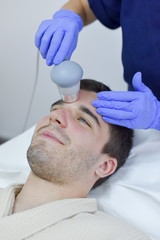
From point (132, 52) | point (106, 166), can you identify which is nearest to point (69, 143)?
point (106, 166)

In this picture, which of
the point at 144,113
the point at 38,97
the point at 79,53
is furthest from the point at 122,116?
the point at 38,97

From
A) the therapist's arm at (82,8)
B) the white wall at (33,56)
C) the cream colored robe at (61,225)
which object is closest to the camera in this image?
the cream colored robe at (61,225)

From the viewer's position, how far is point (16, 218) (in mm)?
912

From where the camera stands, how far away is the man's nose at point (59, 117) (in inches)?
40.2

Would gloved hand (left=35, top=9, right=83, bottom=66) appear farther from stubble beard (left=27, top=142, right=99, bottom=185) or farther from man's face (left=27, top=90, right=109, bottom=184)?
stubble beard (left=27, top=142, right=99, bottom=185)

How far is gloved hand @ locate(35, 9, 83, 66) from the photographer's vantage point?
996mm

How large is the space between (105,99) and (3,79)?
1172mm

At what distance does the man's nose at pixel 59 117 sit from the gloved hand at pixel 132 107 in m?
0.13

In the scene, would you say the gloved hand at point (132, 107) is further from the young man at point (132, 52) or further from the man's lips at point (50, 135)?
the man's lips at point (50, 135)

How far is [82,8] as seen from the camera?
4.40ft

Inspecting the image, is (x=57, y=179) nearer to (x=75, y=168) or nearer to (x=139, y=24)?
(x=75, y=168)

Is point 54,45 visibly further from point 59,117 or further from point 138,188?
point 138,188

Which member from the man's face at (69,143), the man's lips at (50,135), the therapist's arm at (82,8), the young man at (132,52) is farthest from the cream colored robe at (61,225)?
the therapist's arm at (82,8)

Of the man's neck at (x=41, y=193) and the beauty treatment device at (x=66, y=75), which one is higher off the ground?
the beauty treatment device at (x=66, y=75)
